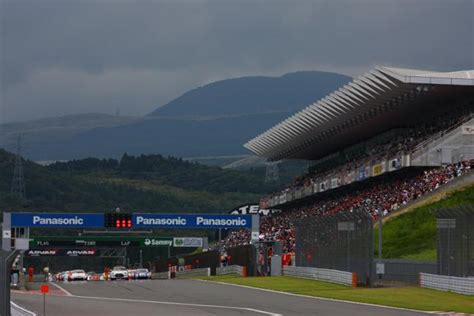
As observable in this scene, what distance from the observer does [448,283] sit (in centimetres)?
Answer: 3628

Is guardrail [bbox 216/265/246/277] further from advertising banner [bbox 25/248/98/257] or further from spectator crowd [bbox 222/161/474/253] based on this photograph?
advertising banner [bbox 25/248/98/257]

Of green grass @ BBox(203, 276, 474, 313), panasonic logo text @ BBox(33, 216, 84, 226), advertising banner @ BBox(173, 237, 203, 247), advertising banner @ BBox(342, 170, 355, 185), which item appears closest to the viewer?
green grass @ BBox(203, 276, 474, 313)

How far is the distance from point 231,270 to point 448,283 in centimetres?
2616

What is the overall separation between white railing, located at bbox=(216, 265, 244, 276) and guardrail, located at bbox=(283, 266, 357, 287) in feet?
18.4

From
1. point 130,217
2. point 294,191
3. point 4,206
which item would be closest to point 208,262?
point 130,217

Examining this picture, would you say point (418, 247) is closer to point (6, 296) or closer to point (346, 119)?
point (346, 119)

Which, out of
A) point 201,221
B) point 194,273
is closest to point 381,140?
point 201,221

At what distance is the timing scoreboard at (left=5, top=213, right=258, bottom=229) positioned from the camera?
64.6 metres

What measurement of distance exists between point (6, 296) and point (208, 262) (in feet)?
155

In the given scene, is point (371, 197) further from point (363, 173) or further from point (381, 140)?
point (381, 140)

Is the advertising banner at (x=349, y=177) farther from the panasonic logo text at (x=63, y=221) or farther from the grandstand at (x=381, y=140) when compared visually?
the panasonic logo text at (x=63, y=221)

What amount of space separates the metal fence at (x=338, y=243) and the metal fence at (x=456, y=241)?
11.3 feet

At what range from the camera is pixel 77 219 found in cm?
6600

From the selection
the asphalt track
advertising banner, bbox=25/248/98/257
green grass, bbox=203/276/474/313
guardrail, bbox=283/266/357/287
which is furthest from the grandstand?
the asphalt track
